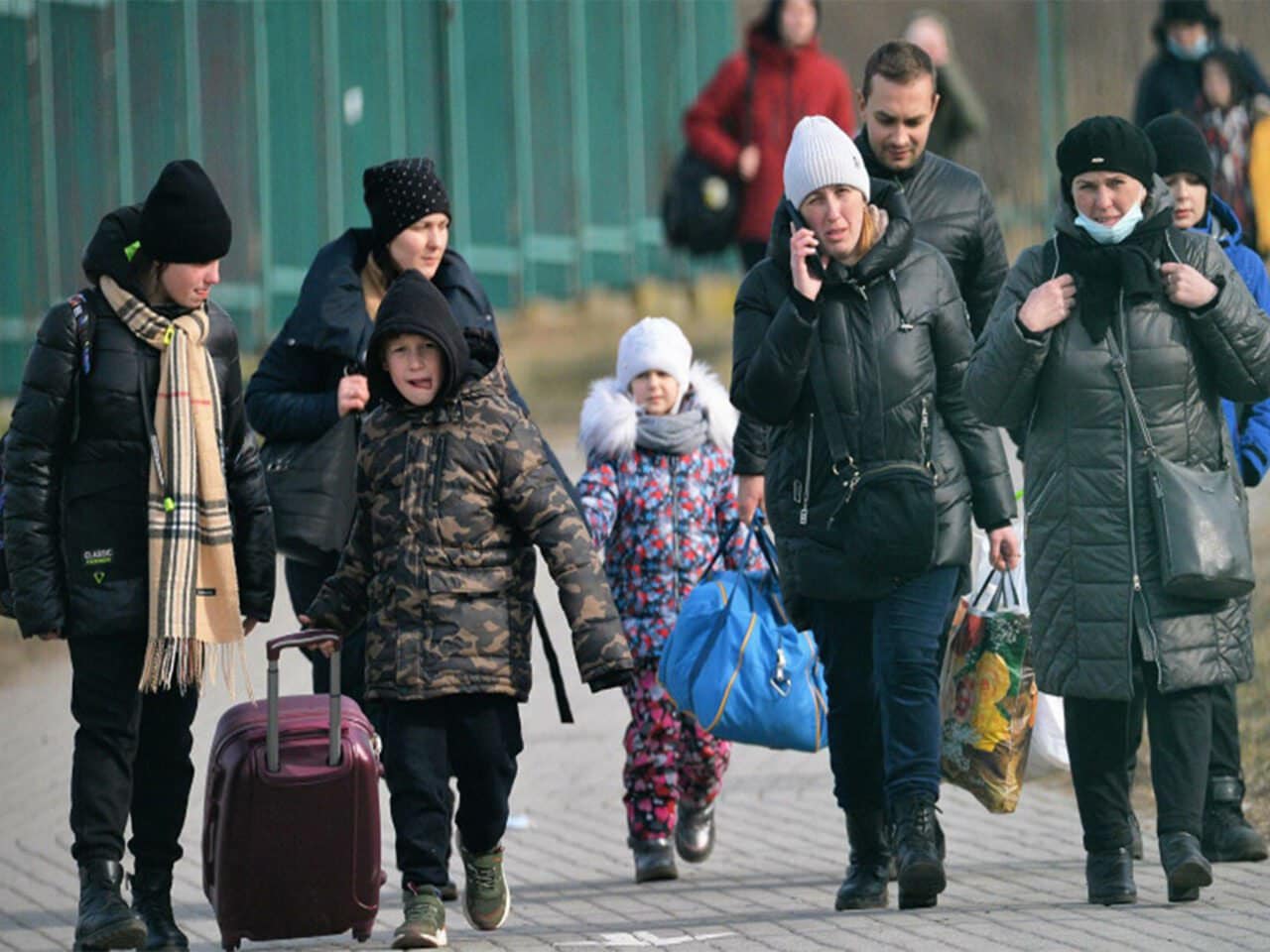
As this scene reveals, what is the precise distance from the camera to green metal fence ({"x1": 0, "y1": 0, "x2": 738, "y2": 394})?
57.0 feet

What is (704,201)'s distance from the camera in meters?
17.4

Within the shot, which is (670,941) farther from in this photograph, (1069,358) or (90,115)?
(90,115)

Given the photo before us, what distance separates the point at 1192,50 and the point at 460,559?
8151 millimetres

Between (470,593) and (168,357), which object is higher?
(168,357)

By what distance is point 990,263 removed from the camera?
902cm

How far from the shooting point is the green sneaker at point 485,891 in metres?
7.97

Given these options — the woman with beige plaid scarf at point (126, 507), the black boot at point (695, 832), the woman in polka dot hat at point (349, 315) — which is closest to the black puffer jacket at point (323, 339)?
the woman in polka dot hat at point (349, 315)

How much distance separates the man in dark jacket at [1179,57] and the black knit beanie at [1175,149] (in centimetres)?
540

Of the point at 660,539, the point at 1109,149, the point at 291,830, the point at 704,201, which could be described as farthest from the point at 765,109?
the point at 291,830

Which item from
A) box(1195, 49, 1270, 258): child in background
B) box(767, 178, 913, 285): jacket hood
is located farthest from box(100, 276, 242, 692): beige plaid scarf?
box(1195, 49, 1270, 258): child in background

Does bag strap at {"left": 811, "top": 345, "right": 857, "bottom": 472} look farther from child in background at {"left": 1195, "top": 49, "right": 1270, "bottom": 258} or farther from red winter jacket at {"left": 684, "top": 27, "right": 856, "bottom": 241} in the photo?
red winter jacket at {"left": 684, "top": 27, "right": 856, "bottom": 241}

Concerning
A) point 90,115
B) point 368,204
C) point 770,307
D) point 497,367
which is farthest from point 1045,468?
point 90,115

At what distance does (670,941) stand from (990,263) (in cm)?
226

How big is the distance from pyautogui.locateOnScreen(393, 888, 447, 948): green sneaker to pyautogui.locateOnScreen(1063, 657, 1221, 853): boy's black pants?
1673 mm
